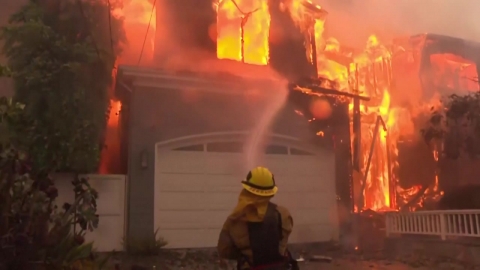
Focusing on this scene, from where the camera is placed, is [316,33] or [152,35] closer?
[152,35]

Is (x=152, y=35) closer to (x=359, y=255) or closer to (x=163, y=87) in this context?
(x=163, y=87)

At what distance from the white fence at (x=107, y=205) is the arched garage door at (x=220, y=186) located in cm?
68

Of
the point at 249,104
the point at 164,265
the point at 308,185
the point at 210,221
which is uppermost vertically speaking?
the point at 249,104

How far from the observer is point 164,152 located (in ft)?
31.2

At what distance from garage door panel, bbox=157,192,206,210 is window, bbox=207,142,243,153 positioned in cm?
96

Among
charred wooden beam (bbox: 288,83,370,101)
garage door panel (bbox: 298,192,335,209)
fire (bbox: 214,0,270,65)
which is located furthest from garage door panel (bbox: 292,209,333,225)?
fire (bbox: 214,0,270,65)

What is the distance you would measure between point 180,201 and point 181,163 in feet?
2.44

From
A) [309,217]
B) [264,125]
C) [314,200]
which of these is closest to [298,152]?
[264,125]

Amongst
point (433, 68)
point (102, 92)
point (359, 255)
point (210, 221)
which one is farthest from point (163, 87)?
point (433, 68)

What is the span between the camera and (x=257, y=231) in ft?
9.98

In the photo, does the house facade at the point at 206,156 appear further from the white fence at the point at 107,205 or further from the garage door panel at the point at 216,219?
the white fence at the point at 107,205

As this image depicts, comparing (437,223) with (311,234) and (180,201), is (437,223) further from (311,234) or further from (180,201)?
(180,201)

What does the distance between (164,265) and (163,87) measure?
3603 mm

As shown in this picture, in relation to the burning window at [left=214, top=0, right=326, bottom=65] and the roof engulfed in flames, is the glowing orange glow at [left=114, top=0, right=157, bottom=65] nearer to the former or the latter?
the roof engulfed in flames
